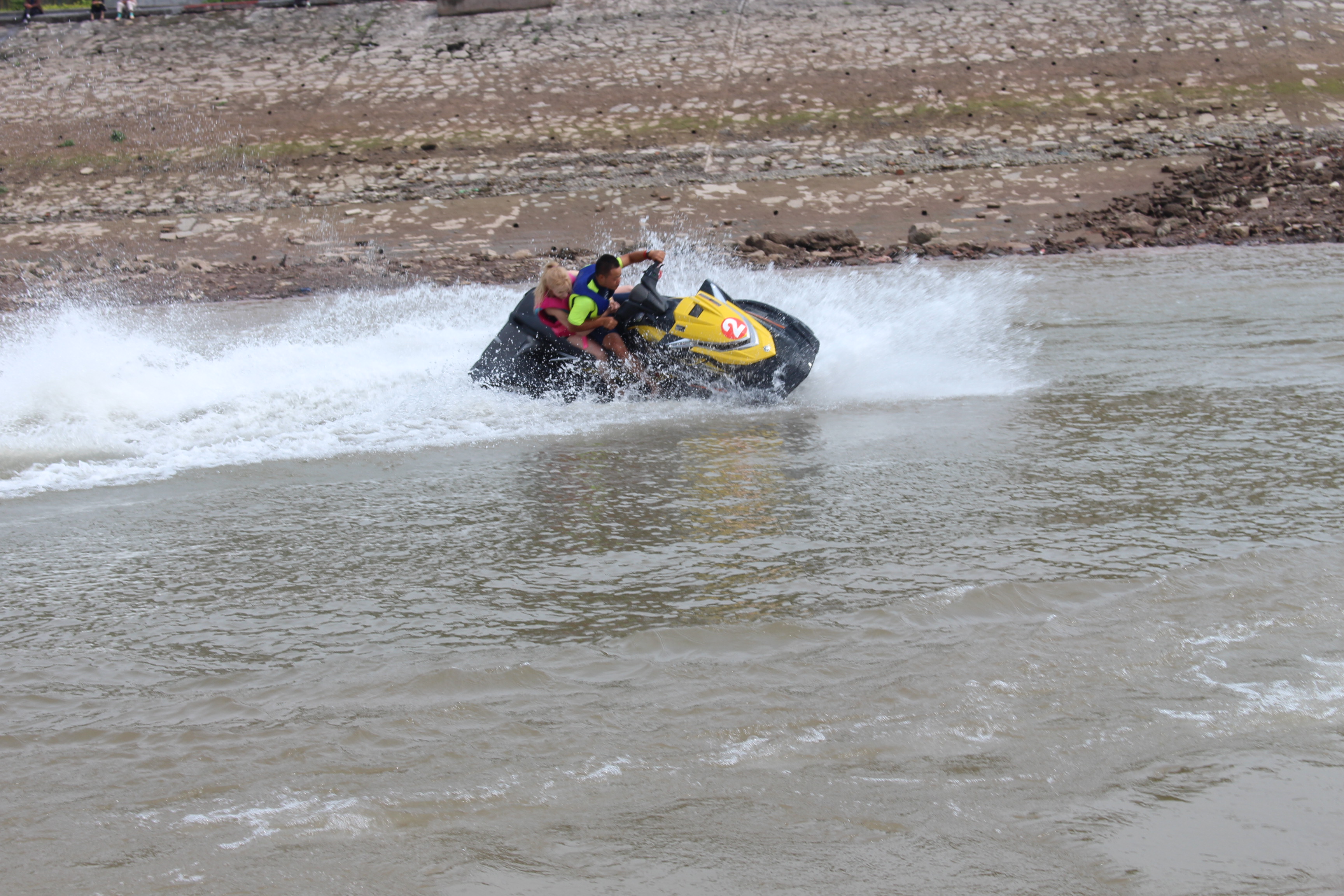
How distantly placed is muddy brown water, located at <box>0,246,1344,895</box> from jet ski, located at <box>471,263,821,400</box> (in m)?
0.24

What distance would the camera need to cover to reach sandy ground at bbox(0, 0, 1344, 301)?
659 inches

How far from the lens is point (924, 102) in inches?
787

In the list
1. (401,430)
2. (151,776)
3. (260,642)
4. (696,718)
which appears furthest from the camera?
(401,430)

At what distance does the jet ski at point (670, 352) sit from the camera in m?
8.29

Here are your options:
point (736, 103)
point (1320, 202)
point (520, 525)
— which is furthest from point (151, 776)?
point (736, 103)

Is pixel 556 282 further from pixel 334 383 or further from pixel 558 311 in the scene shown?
pixel 334 383

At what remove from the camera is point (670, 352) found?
8.43 meters

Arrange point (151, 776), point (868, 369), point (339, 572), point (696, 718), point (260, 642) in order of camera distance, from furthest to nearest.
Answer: point (868, 369) → point (339, 572) → point (260, 642) → point (696, 718) → point (151, 776)

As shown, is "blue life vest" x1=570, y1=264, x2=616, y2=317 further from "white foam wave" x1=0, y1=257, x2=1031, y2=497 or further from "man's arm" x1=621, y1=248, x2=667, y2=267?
"white foam wave" x1=0, y1=257, x2=1031, y2=497

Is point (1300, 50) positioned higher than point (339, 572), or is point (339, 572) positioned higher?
point (1300, 50)

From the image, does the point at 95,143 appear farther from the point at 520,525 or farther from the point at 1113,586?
the point at 1113,586

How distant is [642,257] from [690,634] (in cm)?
484

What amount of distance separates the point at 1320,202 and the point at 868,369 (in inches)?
388

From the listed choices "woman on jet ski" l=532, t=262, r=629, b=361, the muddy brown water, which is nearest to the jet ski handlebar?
"woman on jet ski" l=532, t=262, r=629, b=361
